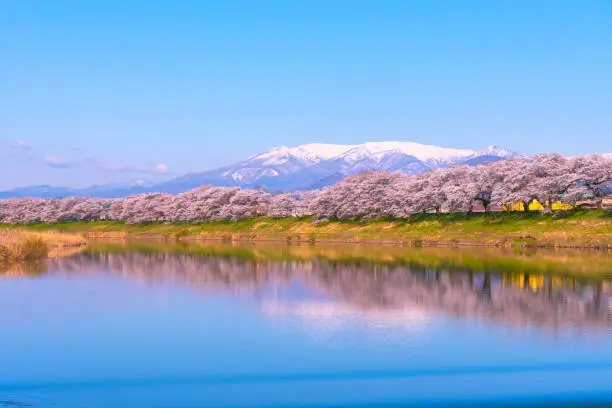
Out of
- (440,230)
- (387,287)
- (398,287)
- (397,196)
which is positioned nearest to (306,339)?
(387,287)

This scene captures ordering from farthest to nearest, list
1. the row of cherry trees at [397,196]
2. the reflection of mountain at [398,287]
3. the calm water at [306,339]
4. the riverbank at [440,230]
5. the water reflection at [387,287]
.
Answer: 1. the row of cherry trees at [397,196]
2. the riverbank at [440,230]
3. the reflection of mountain at [398,287]
4. the water reflection at [387,287]
5. the calm water at [306,339]

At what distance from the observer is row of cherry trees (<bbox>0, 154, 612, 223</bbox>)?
257 ft

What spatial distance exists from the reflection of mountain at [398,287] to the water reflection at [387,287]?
0.04 metres

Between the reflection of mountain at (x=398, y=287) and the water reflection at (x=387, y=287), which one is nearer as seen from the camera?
the water reflection at (x=387, y=287)

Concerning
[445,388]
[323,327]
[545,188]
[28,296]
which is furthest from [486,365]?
[545,188]

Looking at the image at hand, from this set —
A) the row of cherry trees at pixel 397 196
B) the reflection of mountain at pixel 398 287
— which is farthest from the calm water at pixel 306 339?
the row of cherry trees at pixel 397 196

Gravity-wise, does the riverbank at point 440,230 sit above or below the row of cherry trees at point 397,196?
below

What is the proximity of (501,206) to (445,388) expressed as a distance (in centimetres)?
7481

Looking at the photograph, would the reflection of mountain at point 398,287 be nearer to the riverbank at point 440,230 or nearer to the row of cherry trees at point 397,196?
the riverbank at point 440,230

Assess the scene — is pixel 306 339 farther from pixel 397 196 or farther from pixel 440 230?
pixel 397 196

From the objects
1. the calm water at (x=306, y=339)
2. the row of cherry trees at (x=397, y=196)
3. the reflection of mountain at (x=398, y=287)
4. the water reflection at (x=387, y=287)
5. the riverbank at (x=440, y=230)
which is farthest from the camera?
the row of cherry trees at (x=397, y=196)

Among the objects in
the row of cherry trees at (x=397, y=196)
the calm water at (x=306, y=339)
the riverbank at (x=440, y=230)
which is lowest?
the calm water at (x=306, y=339)

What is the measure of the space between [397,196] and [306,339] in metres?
73.5

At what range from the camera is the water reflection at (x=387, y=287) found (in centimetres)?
2752
